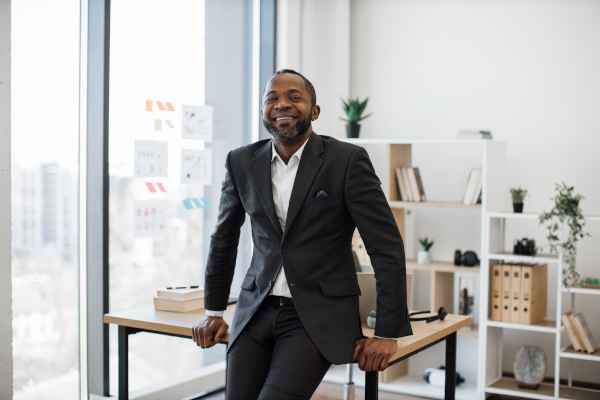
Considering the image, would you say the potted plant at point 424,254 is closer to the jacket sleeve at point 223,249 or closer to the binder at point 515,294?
the binder at point 515,294

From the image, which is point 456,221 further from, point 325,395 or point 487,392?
point 325,395

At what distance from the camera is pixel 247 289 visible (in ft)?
6.31

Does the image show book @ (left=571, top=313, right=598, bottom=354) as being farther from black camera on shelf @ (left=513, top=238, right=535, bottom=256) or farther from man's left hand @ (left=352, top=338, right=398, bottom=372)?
man's left hand @ (left=352, top=338, right=398, bottom=372)

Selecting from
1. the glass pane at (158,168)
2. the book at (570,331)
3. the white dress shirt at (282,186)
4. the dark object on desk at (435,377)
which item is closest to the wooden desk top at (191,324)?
the white dress shirt at (282,186)

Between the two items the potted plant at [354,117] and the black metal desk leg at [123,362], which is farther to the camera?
the potted plant at [354,117]

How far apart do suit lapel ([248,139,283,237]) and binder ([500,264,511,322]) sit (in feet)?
7.37

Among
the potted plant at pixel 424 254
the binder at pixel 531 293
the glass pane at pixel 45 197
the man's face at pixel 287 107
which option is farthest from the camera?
the potted plant at pixel 424 254

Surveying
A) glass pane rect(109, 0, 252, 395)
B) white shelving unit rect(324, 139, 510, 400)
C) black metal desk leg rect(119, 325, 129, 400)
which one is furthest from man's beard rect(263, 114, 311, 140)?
white shelving unit rect(324, 139, 510, 400)

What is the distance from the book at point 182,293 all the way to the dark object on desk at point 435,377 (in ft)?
6.98

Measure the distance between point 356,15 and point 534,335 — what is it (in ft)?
8.88

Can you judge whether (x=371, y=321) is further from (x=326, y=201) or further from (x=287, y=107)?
(x=287, y=107)

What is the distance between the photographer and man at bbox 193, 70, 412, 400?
69.5 inches

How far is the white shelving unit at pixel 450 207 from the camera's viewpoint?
12.3 feet

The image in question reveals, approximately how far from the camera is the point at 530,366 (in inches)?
145
